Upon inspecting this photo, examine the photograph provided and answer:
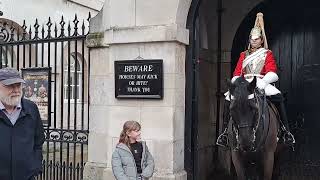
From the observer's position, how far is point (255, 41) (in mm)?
6785

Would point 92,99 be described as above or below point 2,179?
above

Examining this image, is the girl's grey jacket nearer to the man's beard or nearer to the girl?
the girl

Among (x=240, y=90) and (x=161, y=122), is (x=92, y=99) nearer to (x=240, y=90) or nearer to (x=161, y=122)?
(x=161, y=122)

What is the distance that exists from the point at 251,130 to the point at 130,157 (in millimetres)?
1533

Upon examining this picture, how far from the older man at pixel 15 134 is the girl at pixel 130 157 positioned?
1039 millimetres

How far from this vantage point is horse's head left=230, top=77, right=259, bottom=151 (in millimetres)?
5414

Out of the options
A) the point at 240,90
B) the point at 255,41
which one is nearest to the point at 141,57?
the point at 255,41

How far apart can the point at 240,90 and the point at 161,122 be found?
77.3 inches

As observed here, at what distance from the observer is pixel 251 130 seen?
5473 mm

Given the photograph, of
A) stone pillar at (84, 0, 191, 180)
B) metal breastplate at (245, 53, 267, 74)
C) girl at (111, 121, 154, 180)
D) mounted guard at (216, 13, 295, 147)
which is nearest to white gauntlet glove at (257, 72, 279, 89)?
mounted guard at (216, 13, 295, 147)

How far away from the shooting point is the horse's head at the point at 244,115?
541cm

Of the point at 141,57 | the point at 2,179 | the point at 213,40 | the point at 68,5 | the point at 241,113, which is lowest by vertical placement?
the point at 2,179

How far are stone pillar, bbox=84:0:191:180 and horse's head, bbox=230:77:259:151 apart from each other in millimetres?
1712

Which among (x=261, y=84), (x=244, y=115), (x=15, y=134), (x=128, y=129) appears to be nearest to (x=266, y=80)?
(x=261, y=84)
